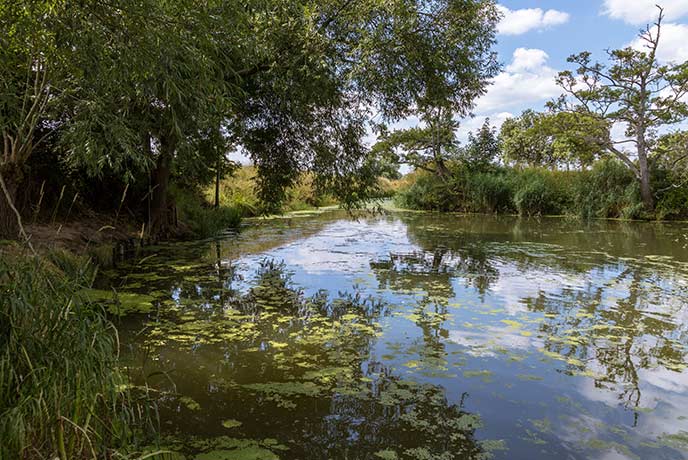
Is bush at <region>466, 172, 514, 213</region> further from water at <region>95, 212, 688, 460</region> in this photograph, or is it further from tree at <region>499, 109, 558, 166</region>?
water at <region>95, 212, 688, 460</region>

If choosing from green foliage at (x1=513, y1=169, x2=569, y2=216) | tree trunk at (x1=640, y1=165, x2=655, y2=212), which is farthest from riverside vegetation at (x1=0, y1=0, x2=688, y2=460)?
green foliage at (x1=513, y1=169, x2=569, y2=216)

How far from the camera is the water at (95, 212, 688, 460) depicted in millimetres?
2895

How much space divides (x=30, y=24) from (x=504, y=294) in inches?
238

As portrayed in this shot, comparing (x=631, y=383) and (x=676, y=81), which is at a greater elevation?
(x=676, y=81)

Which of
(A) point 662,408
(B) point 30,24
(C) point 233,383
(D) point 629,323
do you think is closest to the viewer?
(B) point 30,24

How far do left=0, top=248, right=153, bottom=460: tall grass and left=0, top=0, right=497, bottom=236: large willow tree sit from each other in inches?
64.6

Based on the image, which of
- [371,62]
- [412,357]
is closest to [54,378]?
[412,357]

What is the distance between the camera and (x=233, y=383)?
3646 millimetres

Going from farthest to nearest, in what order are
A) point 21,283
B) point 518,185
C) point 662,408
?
1. point 518,185
2. point 662,408
3. point 21,283

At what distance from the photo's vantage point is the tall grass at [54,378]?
1965mm

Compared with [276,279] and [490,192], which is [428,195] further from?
[276,279]

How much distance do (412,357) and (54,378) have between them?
114 inches

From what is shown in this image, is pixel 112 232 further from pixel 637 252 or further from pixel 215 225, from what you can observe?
pixel 637 252

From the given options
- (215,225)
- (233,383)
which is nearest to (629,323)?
(233,383)
